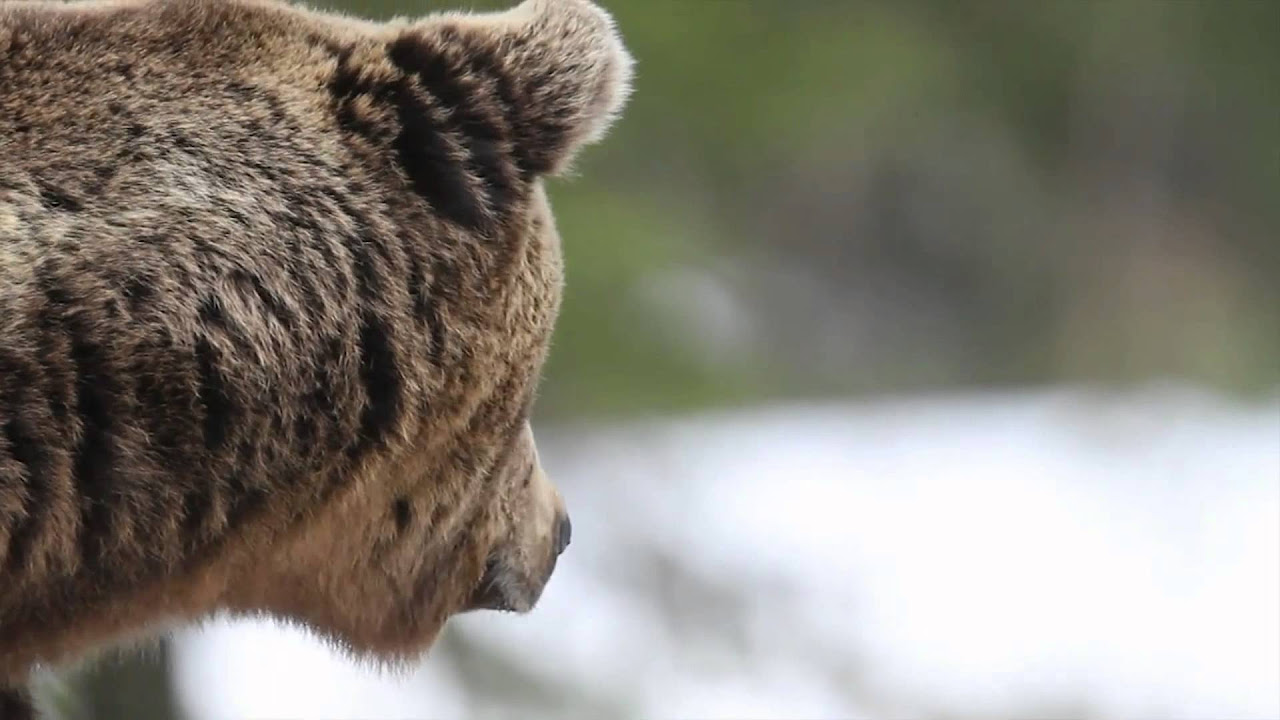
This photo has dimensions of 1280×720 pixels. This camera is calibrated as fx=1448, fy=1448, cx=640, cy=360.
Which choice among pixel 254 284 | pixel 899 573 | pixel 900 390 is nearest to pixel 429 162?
pixel 254 284

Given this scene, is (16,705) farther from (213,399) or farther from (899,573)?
(899,573)

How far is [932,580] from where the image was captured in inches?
134

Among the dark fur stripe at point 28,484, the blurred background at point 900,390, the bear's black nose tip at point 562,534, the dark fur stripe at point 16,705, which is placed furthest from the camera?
the blurred background at point 900,390

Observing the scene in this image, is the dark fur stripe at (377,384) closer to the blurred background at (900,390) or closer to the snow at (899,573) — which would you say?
the blurred background at (900,390)

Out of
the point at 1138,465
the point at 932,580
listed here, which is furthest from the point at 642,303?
the point at 1138,465

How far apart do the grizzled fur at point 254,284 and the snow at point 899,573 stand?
2.87 feet

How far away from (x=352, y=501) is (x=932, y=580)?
2466mm

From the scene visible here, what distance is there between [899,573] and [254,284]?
8.71ft

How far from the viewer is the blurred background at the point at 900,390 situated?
8.43 ft

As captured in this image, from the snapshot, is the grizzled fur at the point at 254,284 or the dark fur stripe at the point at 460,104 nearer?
the grizzled fur at the point at 254,284

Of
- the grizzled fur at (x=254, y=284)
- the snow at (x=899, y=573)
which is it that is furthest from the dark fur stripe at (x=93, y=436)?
the snow at (x=899, y=573)

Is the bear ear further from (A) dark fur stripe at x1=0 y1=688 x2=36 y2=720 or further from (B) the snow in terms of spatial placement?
(B) the snow

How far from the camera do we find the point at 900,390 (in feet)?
14.0

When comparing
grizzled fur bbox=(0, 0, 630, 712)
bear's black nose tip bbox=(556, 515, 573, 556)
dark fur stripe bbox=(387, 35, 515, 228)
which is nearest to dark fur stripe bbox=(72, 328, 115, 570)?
grizzled fur bbox=(0, 0, 630, 712)
